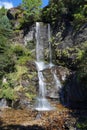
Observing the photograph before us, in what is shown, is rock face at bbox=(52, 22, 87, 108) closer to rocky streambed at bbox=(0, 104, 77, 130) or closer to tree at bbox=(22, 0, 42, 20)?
rocky streambed at bbox=(0, 104, 77, 130)

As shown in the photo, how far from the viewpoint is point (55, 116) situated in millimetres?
19609

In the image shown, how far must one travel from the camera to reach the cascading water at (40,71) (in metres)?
23.4

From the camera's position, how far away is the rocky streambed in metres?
17.5

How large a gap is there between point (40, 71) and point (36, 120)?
747 centimetres

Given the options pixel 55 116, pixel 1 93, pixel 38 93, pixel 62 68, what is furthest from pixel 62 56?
pixel 55 116

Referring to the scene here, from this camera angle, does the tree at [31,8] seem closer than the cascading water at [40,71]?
No

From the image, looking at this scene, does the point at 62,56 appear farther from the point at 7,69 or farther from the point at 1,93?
the point at 1,93

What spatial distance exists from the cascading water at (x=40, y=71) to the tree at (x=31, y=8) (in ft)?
7.45

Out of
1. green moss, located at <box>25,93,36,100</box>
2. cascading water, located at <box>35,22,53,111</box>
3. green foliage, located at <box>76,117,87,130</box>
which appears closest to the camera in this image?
green foliage, located at <box>76,117,87,130</box>

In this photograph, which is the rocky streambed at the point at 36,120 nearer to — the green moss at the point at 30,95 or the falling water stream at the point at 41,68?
the falling water stream at the point at 41,68

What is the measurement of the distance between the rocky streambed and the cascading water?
4.71 ft

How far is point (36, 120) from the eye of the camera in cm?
1897

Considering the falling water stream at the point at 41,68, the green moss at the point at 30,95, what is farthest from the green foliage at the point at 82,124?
the green moss at the point at 30,95

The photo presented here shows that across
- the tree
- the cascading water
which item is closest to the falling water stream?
the cascading water
